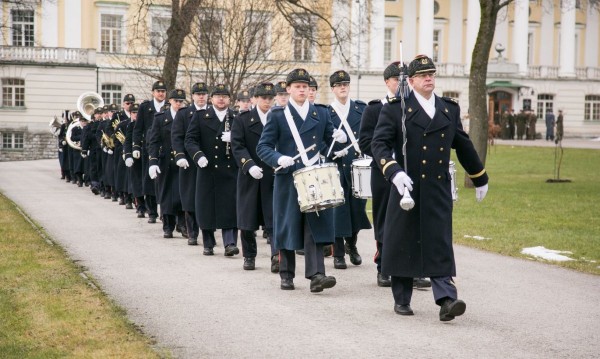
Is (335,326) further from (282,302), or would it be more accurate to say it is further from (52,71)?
(52,71)

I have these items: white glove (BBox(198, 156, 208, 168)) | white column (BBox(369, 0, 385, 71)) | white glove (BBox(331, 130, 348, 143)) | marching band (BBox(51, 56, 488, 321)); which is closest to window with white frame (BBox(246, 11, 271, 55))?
marching band (BBox(51, 56, 488, 321))

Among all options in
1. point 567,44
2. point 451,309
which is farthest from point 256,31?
point 567,44

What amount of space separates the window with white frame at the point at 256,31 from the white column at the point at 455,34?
45994 millimetres

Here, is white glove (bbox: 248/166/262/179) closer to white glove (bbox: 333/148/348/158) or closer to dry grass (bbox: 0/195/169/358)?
white glove (bbox: 333/148/348/158)

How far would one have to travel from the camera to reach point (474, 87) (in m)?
26.9

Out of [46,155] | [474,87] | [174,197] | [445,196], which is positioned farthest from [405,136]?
[46,155]

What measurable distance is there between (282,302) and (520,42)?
68544mm

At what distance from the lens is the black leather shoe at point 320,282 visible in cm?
1107

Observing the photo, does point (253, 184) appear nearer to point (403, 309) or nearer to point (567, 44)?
point (403, 309)

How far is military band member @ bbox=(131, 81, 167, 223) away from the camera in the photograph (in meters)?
18.9

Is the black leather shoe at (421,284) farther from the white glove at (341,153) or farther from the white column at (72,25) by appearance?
the white column at (72,25)

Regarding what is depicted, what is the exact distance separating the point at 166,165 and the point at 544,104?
2524 inches

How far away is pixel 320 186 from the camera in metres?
10.9

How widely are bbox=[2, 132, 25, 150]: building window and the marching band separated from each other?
4640cm
